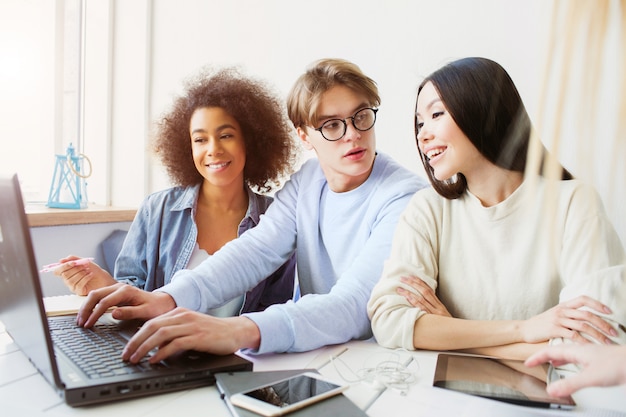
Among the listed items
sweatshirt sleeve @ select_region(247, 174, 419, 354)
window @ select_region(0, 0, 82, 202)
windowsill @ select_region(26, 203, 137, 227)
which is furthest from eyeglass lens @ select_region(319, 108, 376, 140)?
window @ select_region(0, 0, 82, 202)

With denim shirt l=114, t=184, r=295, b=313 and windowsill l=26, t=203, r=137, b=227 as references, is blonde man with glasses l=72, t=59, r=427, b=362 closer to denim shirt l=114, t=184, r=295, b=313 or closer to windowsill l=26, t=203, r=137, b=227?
denim shirt l=114, t=184, r=295, b=313

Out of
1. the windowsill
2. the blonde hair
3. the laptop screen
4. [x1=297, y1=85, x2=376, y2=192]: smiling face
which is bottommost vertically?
the windowsill

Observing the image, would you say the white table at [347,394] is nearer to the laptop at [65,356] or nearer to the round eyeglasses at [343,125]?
the laptop at [65,356]

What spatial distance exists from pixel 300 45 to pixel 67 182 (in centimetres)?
121

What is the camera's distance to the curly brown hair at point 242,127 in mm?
1783

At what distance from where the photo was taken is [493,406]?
68 cm

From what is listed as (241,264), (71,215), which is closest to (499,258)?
(241,264)

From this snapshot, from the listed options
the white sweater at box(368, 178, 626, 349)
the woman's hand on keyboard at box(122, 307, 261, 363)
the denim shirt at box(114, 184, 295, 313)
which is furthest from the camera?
the denim shirt at box(114, 184, 295, 313)

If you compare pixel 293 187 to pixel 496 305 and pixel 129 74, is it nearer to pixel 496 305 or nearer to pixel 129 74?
pixel 496 305

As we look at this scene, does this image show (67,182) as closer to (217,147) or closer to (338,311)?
(217,147)

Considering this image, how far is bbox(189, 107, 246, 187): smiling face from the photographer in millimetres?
1685

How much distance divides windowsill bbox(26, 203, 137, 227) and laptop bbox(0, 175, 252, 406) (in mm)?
1340

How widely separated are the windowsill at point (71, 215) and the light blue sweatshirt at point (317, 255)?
1042 mm

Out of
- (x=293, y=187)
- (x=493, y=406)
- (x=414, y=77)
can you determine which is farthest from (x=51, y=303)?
(x=414, y=77)
